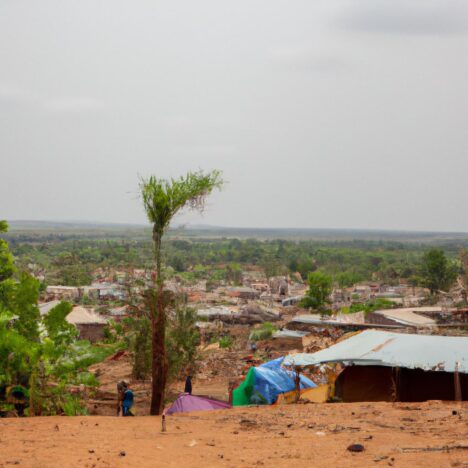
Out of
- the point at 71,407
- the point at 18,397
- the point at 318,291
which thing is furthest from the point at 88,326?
the point at 71,407

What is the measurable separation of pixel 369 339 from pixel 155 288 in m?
4.78

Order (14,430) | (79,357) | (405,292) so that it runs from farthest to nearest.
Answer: (405,292), (79,357), (14,430)

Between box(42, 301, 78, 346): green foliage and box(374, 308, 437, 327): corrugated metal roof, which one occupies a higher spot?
box(42, 301, 78, 346): green foliage

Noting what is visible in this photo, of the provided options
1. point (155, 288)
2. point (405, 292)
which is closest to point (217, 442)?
point (155, 288)

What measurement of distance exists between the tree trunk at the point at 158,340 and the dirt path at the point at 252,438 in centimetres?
78

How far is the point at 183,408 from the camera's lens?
37.1 ft

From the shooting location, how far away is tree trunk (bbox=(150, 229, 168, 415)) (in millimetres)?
10305

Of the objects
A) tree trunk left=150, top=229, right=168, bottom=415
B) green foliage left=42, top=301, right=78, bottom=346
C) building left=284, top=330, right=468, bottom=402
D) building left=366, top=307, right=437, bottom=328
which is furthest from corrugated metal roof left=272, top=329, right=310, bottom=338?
tree trunk left=150, top=229, right=168, bottom=415

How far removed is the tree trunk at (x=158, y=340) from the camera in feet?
33.8

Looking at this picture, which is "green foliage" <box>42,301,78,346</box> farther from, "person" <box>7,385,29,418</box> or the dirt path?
the dirt path

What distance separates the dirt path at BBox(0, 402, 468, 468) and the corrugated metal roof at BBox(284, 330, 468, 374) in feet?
3.67

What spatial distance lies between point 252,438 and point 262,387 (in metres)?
4.42

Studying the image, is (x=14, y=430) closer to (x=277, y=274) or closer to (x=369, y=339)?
(x=369, y=339)

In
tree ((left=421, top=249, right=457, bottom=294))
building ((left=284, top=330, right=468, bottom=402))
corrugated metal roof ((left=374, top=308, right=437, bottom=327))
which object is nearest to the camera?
building ((left=284, top=330, right=468, bottom=402))
